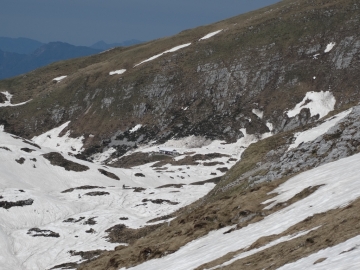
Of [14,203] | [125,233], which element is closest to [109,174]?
[14,203]

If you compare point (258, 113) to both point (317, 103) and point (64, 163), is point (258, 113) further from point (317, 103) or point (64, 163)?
point (64, 163)

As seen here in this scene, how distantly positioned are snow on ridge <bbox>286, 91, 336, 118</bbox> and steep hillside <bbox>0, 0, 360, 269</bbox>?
0.41 metres

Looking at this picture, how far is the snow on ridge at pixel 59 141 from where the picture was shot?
152375 mm

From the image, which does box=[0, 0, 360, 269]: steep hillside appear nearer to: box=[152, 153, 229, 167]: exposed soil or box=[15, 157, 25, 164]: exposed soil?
box=[15, 157, 25, 164]: exposed soil

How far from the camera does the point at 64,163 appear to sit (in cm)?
9888

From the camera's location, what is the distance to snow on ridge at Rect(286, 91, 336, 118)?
133500 mm

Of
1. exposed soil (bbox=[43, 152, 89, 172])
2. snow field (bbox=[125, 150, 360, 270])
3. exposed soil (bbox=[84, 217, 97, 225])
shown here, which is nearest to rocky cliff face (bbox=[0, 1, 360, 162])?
exposed soil (bbox=[43, 152, 89, 172])

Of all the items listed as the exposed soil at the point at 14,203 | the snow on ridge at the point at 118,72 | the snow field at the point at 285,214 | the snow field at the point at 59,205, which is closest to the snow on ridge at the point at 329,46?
the snow on ridge at the point at 118,72

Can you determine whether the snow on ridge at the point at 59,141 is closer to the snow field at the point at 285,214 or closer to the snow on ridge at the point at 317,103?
the snow on ridge at the point at 317,103

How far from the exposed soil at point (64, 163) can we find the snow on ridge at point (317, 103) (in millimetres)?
63386

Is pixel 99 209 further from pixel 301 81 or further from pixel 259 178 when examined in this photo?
pixel 301 81

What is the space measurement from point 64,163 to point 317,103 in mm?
72478

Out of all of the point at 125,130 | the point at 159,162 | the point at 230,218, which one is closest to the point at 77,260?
the point at 230,218

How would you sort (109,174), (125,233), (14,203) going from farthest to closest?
(109,174) → (14,203) → (125,233)
